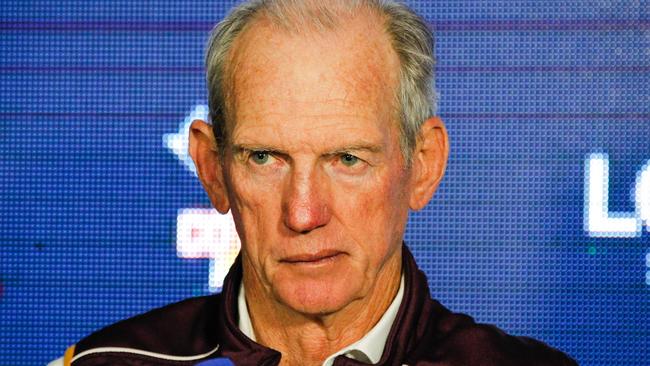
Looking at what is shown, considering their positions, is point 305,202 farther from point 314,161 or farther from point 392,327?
point 392,327

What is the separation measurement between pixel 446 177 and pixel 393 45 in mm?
1337

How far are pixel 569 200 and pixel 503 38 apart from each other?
0.46 metres

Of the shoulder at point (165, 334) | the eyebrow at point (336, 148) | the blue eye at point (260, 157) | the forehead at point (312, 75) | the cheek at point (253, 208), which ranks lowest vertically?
the shoulder at point (165, 334)

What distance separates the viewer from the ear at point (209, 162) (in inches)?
75.7

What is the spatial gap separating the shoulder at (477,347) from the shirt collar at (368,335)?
0.08m

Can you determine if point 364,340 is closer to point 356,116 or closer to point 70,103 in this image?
point 356,116

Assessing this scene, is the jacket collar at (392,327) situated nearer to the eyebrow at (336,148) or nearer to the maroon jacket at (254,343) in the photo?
the maroon jacket at (254,343)

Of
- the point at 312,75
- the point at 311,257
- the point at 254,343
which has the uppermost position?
the point at 312,75

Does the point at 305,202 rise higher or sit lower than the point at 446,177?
lower

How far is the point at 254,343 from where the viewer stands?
184 centimetres

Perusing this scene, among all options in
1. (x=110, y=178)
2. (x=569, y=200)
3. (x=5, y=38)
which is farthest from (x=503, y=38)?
(x=5, y=38)

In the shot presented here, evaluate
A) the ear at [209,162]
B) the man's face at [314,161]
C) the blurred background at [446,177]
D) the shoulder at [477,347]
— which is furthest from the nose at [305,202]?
the blurred background at [446,177]

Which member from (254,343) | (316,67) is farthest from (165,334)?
(316,67)

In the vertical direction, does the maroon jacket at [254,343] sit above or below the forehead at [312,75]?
below
